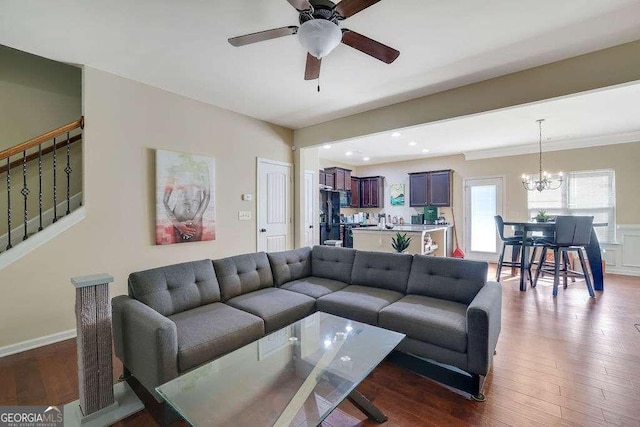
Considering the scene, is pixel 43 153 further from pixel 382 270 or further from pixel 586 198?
pixel 586 198

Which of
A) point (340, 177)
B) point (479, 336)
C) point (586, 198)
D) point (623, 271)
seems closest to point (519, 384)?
point (479, 336)

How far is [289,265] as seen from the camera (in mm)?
3379

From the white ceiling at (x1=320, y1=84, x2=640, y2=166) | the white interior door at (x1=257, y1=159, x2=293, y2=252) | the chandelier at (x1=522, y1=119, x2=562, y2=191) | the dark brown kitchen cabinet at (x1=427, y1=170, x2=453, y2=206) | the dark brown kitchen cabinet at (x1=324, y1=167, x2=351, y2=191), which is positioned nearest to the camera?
the white ceiling at (x1=320, y1=84, x2=640, y2=166)

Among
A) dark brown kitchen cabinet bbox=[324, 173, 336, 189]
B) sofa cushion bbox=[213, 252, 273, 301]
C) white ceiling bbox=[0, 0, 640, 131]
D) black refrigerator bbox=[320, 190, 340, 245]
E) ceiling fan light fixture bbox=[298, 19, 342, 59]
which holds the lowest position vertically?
sofa cushion bbox=[213, 252, 273, 301]

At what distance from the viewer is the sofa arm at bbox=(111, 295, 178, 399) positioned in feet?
5.67

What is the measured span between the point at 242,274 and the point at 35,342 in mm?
2048

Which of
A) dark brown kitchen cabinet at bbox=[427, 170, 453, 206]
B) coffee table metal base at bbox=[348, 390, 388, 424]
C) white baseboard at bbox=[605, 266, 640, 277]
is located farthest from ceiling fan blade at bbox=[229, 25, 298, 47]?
white baseboard at bbox=[605, 266, 640, 277]

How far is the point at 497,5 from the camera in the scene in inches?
83.5

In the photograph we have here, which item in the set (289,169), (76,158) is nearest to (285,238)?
(289,169)

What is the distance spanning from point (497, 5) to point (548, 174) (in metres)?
5.39

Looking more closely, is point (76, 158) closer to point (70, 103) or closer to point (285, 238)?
point (70, 103)

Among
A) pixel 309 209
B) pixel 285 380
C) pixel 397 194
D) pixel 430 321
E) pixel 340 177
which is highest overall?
pixel 340 177

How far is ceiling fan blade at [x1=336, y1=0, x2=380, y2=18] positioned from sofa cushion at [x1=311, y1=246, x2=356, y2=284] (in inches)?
92.1

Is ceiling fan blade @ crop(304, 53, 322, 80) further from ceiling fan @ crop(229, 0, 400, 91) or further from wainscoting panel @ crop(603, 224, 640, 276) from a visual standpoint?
wainscoting panel @ crop(603, 224, 640, 276)
